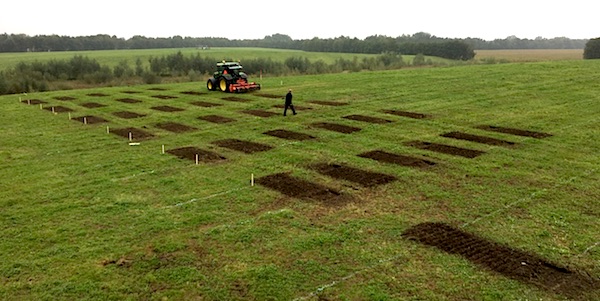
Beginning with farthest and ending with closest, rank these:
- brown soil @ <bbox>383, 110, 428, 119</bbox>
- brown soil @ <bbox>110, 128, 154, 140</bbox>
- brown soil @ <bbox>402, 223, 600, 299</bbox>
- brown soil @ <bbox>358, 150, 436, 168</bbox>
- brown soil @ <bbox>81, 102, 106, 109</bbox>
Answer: brown soil @ <bbox>81, 102, 106, 109</bbox> < brown soil @ <bbox>383, 110, 428, 119</bbox> < brown soil @ <bbox>110, 128, 154, 140</bbox> < brown soil @ <bbox>358, 150, 436, 168</bbox> < brown soil @ <bbox>402, 223, 600, 299</bbox>

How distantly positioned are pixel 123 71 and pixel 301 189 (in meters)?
49.6

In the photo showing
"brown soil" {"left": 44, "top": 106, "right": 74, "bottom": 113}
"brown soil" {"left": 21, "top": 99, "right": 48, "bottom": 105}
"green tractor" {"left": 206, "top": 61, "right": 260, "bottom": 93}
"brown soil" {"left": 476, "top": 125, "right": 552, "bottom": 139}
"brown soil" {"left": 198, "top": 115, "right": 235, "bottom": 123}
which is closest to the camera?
"brown soil" {"left": 476, "top": 125, "right": 552, "bottom": 139}

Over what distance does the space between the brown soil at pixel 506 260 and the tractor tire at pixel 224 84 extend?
24.6 metres

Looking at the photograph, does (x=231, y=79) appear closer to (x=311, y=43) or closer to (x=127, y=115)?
(x=127, y=115)

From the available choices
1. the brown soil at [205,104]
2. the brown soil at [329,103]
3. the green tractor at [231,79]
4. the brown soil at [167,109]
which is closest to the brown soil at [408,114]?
the brown soil at [329,103]

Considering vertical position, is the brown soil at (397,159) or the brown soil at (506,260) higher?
the brown soil at (397,159)

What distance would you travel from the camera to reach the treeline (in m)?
43.9

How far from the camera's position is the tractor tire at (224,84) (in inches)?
1267

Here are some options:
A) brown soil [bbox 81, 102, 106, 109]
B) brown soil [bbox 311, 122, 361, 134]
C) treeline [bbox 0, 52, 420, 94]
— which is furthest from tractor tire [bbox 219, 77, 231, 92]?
brown soil [bbox 311, 122, 361, 134]

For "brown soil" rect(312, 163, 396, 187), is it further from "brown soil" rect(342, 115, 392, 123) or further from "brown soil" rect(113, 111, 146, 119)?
"brown soil" rect(113, 111, 146, 119)

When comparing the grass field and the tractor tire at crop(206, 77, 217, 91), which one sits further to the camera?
the tractor tire at crop(206, 77, 217, 91)

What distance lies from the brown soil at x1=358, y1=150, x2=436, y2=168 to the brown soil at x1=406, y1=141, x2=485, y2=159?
1.54 meters

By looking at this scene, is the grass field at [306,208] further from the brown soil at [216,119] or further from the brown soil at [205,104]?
the brown soil at [205,104]

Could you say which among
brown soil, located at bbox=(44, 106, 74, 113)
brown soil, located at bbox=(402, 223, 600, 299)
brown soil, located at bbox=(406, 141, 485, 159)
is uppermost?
brown soil, located at bbox=(44, 106, 74, 113)
